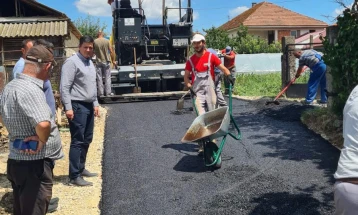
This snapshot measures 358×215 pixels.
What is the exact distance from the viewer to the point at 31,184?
3.10 meters

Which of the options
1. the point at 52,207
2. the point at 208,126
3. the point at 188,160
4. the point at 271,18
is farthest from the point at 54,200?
the point at 271,18

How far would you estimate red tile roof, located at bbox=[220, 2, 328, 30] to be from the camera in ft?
129

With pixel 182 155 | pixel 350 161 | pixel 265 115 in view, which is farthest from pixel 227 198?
pixel 265 115

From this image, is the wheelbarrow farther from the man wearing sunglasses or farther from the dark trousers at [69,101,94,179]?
the man wearing sunglasses

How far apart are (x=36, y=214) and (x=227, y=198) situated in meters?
2.08

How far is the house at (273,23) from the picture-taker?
39.1 meters

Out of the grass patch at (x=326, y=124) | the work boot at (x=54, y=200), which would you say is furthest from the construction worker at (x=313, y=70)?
the work boot at (x=54, y=200)

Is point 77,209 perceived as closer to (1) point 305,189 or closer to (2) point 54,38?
(1) point 305,189

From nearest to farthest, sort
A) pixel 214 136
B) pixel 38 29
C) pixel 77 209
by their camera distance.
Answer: pixel 77 209 < pixel 214 136 < pixel 38 29

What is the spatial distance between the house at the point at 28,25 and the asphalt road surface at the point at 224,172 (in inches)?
431

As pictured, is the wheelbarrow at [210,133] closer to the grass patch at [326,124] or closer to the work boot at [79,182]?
the work boot at [79,182]

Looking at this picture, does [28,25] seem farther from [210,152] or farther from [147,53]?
[210,152]

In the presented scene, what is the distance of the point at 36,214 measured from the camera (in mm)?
3133

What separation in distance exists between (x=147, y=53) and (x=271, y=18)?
98.8 feet
